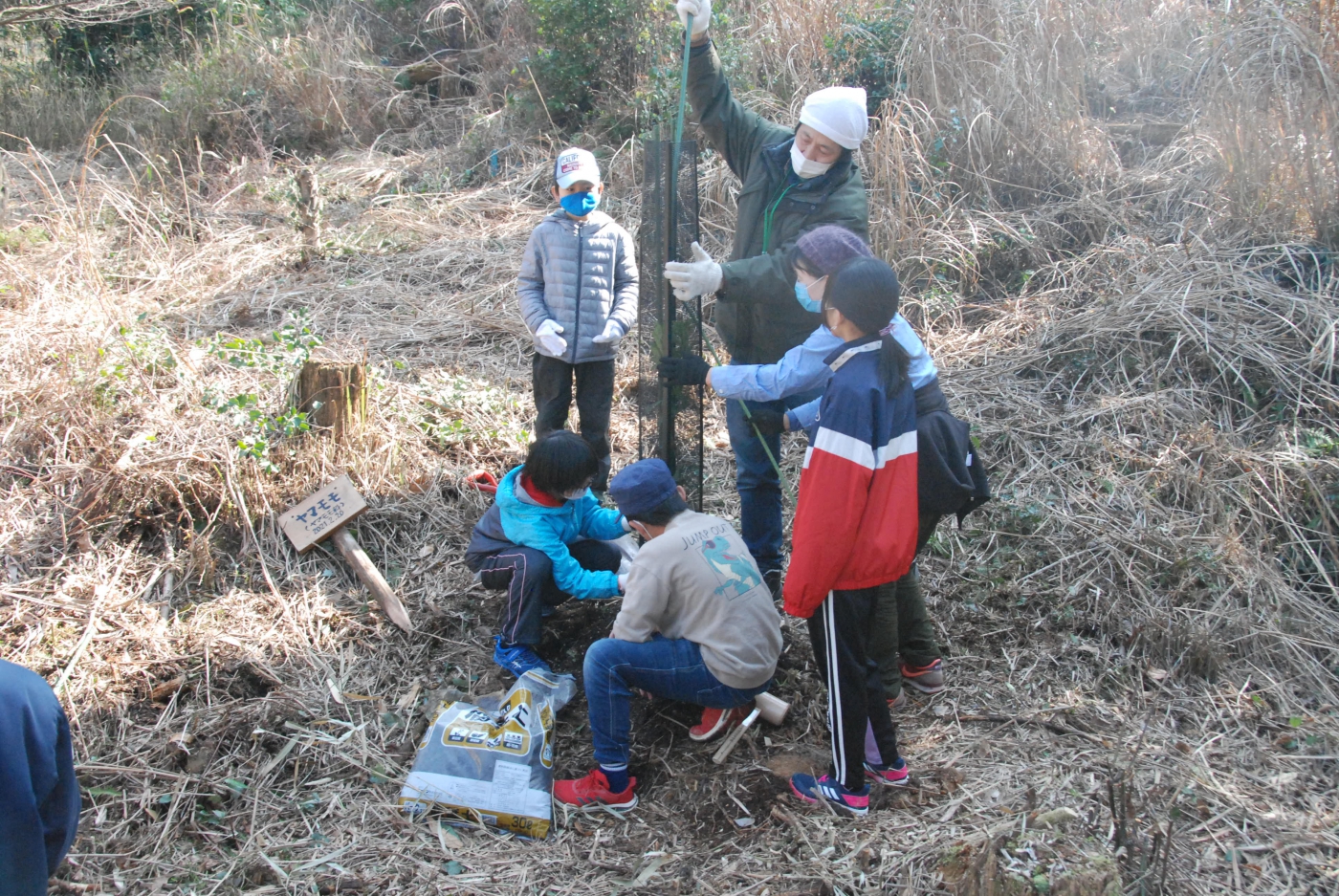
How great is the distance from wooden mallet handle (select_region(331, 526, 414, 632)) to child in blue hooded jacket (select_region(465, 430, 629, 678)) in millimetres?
460

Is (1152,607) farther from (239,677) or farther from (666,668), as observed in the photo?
(239,677)

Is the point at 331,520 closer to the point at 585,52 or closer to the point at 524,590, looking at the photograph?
the point at 524,590

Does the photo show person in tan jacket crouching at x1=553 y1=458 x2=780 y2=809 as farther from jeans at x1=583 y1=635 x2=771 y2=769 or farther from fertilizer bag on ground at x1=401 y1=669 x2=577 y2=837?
fertilizer bag on ground at x1=401 y1=669 x2=577 y2=837

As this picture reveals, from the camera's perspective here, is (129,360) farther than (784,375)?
Yes

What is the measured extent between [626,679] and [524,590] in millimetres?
605

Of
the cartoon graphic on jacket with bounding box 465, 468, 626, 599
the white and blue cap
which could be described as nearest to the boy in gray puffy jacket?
the white and blue cap

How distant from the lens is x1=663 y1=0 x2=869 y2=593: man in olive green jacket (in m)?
2.87

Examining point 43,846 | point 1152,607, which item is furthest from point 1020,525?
point 43,846

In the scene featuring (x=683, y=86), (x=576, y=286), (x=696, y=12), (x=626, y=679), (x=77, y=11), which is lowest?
(x=626, y=679)

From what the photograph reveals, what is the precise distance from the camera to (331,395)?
390 centimetres

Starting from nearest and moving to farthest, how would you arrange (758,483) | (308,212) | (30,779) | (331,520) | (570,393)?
1. (30,779)
2. (758,483)
3. (331,520)
4. (570,393)
5. (308,212)

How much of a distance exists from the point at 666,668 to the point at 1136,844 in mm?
1327

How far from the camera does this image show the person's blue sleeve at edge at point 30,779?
1.55m

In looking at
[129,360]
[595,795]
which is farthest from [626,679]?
[129,360]
